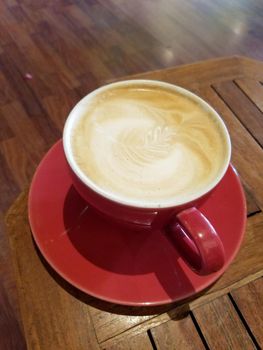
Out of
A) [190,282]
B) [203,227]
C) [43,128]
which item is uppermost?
[203,227]

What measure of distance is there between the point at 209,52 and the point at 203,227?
4.31 ft

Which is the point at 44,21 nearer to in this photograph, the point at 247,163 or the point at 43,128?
the point at 43,128

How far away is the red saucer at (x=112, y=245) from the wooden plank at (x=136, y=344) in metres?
0.04

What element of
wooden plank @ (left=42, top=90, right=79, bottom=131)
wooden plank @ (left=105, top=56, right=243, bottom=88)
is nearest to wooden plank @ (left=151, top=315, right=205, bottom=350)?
wooden plank @ (left=105, top=56, right=243, bottom=88)

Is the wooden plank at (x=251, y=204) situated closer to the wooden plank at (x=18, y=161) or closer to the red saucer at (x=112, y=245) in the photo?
the red saucer at (x=112, y=245)

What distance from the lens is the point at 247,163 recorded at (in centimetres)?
56

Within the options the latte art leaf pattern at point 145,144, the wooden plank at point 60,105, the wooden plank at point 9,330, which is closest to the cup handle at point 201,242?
the latte art leaf pattern at point 145,144

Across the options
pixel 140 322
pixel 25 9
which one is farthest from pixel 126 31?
pixel 140 322

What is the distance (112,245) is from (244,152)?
300 mm

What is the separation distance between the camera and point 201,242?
0.34 meters

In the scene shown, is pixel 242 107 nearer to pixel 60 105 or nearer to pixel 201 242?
pixel 201 242

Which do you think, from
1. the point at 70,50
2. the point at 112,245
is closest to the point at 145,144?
the point at 112,245

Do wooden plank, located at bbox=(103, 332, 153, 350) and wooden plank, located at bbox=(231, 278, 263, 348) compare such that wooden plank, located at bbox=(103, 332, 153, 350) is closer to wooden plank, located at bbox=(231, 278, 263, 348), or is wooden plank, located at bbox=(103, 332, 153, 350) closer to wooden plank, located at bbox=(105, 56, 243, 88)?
wooden plank, located at bbox=(231, 278, 263, 348)

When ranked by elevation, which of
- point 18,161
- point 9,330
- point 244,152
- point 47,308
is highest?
point 244,152
